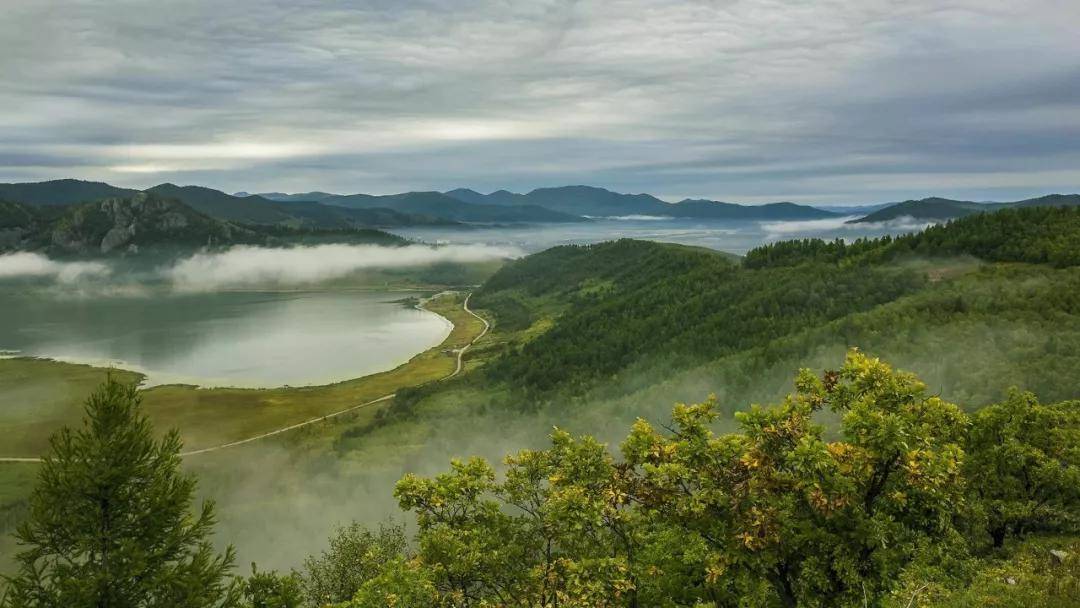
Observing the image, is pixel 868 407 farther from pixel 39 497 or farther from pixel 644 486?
pixel 39 497

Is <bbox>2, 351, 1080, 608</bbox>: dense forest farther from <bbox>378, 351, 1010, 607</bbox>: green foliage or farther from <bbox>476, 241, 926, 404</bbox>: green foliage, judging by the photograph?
<bbox>476, 241, 926, 404</bbox>: green foliage

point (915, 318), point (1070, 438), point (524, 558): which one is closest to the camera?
point (524, 558)

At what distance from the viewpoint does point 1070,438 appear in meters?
32.9

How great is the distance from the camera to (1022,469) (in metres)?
31.9

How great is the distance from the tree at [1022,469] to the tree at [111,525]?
36.6 meters

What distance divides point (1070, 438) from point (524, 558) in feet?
103

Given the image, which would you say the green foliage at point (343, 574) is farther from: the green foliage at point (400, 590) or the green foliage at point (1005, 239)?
the green foliage at point (1005, 239)

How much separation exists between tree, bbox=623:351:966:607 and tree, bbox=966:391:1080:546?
13854 mm

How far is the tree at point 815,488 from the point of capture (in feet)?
57.3

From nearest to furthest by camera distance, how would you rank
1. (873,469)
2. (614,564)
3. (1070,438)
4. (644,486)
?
(873,469)
(614,564)
(644,486)
(1070,438)

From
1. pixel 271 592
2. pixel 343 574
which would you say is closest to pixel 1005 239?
pixel 343 574

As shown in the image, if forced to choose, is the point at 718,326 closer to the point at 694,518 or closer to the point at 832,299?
the point at 832,299

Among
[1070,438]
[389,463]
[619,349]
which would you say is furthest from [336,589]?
[619,349]

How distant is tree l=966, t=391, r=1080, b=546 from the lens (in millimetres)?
30511
